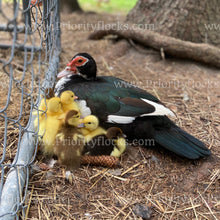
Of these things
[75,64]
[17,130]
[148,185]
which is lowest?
[148,185]

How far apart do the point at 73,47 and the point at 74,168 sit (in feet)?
9.14

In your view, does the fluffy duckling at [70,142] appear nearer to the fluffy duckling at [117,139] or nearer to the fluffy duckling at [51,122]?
the fluffy duckling at [51,122]

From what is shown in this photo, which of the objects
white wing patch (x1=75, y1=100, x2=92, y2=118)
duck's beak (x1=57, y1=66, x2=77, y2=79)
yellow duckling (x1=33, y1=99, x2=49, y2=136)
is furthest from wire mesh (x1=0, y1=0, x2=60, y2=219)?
white wing patch (x1=75, y1=100, x2=92, y2=118)

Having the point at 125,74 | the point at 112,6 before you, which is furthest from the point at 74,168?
the point at 112,6

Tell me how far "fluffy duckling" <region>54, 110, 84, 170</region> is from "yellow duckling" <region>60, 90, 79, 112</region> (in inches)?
6.3

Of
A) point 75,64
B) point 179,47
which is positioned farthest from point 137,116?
point 179,47

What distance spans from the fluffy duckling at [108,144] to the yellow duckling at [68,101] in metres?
0.34

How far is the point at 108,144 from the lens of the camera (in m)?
2.12

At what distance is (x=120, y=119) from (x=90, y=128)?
269 millimetres

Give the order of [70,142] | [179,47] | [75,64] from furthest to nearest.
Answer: [179,47] → [75,64] → [70,142]

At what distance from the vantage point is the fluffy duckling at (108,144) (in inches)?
81.9

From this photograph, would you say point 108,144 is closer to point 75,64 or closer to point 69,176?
point 69,176

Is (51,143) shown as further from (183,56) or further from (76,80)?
(183,56)

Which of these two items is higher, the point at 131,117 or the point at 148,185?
the point at 131,117
